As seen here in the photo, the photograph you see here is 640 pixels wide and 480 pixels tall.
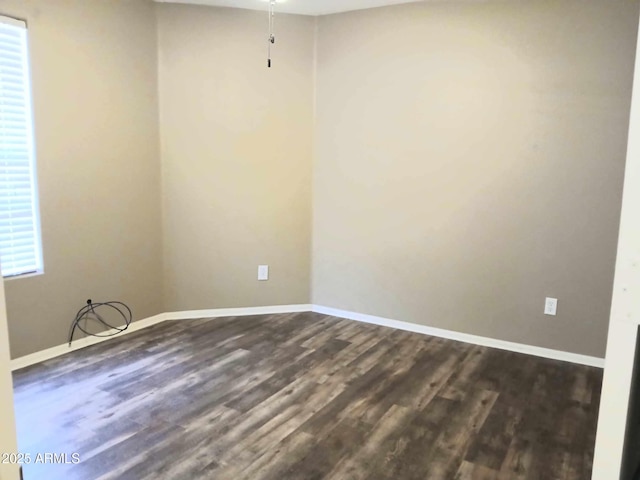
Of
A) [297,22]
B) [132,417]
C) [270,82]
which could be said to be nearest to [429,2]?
[297,22]

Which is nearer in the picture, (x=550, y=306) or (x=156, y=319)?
(x=550, y=306)

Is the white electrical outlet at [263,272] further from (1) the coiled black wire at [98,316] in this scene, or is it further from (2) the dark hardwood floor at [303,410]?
(1) the coiled black wire at [98,316]

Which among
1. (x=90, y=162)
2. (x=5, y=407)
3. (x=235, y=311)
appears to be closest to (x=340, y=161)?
(x=235, y=311)

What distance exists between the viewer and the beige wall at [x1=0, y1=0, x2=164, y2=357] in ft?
10.1

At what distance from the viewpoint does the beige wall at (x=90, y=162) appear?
307cm

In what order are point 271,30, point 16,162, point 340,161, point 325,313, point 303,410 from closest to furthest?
point 303,410 < point 16,162 < point 271,30 < point 340,161 < point 325,313

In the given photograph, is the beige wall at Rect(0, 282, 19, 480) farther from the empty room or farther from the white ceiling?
the white ceiling

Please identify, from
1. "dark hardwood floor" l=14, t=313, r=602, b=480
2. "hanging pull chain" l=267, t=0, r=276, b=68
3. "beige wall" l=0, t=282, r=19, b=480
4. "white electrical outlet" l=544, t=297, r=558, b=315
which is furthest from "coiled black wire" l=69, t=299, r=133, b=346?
"white electrical outlet" l=544, t=297, r=558, b=315

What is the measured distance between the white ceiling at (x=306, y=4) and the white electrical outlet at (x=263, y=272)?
2052 millimetres

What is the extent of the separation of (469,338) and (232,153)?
7.68 feet

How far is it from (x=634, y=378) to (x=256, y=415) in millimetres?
1848

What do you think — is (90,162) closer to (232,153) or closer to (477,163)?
(232,153)

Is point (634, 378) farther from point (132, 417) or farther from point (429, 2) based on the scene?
point (429, 2)

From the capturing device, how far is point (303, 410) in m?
2.61
